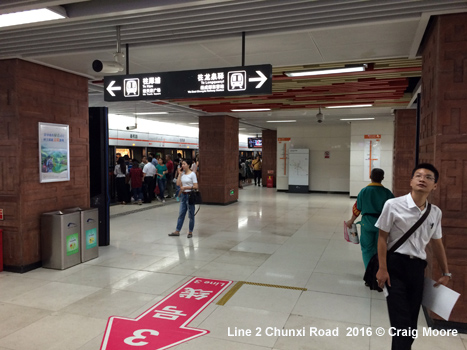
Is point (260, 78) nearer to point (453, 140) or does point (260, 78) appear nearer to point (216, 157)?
point (453, 140)

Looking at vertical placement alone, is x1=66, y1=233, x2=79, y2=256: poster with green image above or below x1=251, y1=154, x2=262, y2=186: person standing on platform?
below

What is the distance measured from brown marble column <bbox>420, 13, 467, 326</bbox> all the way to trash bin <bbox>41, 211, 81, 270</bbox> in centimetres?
478

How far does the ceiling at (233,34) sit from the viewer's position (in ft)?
11.4

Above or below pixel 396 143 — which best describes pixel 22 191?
below

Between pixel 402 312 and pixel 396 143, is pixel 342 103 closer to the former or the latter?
pixel 396 143

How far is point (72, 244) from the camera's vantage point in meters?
5.48

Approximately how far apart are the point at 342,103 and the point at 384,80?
280 centimetres

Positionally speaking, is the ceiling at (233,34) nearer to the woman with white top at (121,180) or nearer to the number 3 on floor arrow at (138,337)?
the number 3 on floor arrow at (138,337)

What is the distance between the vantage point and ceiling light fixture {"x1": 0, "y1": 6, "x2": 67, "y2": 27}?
3639 mm

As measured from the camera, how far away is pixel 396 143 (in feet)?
34.7

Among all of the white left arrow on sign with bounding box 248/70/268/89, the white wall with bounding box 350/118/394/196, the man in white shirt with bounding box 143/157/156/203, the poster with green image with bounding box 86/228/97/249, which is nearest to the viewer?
the white left arrow on sign with bounding box 248/70/268/89

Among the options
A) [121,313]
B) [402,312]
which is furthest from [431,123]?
[121,313]

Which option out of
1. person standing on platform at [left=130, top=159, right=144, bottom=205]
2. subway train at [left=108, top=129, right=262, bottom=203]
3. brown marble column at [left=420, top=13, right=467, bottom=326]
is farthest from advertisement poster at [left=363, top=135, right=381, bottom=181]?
brown marble column at [left=420, top=13, right=467, bottom=326]

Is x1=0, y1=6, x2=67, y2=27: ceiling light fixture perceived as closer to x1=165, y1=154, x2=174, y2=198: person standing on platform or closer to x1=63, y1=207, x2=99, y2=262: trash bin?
x1=63, y1=207, x2=99, y2=262: trash bin
